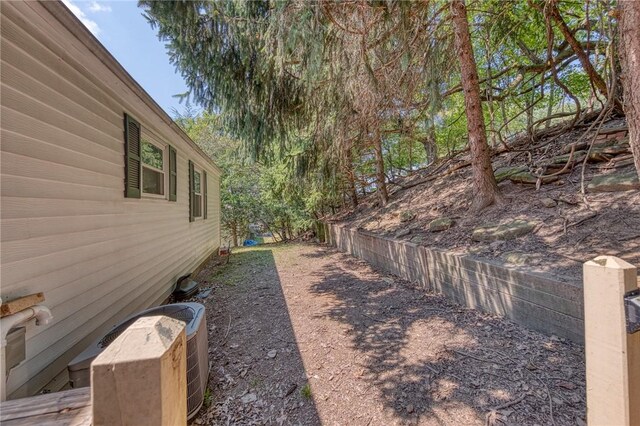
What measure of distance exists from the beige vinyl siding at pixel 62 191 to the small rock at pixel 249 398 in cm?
143

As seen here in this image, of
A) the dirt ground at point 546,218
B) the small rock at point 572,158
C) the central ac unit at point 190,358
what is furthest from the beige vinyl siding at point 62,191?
the small rock at point 572,158

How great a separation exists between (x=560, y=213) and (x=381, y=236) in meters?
3.15

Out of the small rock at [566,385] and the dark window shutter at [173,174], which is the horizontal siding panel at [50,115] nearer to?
the dark window shutter at [173,174]

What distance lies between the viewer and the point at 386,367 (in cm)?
251

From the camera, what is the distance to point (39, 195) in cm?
208

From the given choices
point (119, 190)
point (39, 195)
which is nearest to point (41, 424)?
point (39, 195)

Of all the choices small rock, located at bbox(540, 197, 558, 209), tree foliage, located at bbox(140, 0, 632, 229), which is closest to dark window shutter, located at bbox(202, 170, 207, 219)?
tree foliage, located at bbox(140, 0, 632, 229)

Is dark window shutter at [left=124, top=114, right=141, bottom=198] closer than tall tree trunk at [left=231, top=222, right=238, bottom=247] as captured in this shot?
Yes

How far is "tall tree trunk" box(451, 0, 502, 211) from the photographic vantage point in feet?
14.4

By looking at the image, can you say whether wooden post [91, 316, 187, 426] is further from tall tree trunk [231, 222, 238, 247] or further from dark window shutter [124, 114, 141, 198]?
tall tree trunk [231, 222, 238, 247]

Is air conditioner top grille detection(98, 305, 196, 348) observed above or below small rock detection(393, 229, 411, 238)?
below

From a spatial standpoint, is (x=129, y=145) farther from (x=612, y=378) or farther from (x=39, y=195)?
(x=612, y=378)

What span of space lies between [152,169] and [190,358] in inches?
124

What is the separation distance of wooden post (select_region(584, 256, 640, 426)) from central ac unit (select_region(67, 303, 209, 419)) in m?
2.08
